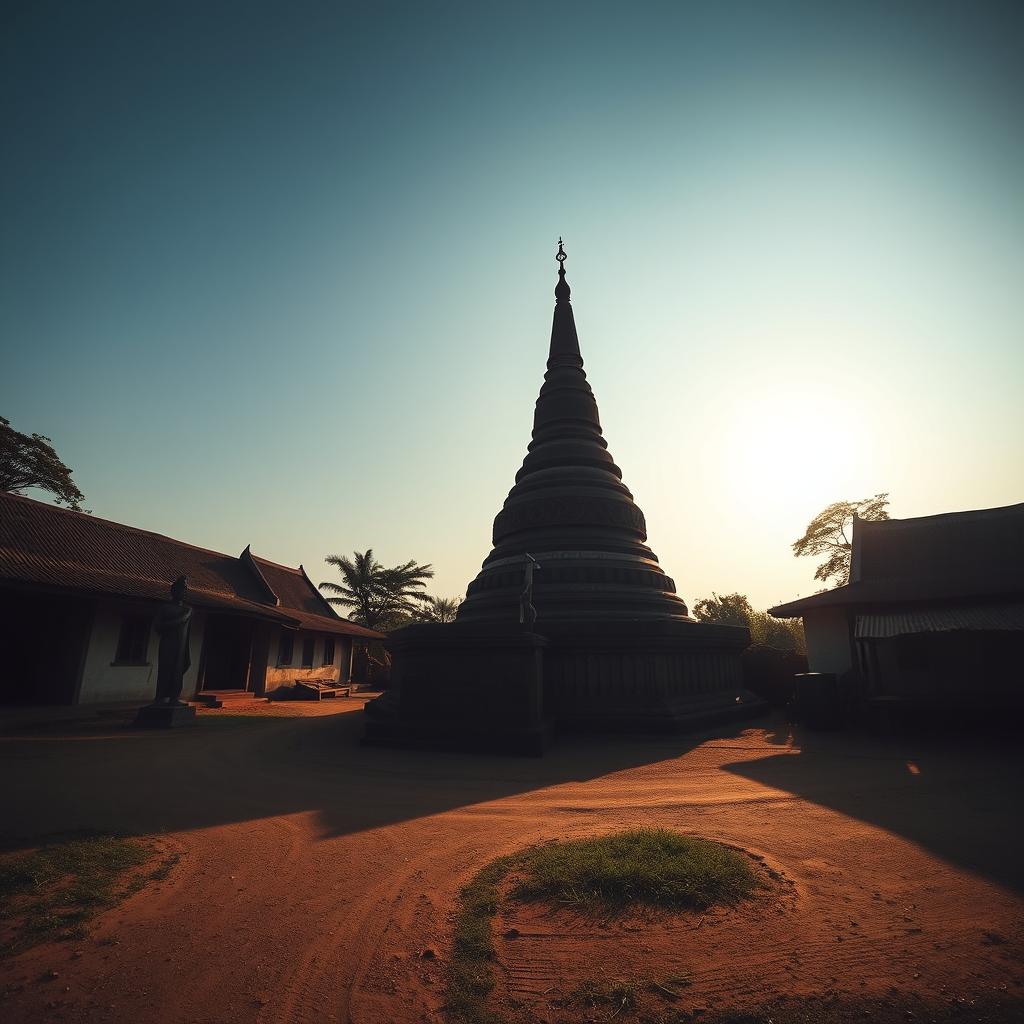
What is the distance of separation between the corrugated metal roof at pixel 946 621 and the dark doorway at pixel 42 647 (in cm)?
2027

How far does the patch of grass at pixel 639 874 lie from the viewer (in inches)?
141

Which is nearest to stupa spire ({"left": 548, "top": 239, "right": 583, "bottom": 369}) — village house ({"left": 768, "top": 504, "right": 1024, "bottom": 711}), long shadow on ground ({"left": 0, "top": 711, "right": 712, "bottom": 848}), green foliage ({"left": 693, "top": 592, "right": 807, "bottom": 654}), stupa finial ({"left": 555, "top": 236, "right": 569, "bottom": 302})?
stupa finial ({"left": 555, "top": 236, "right": 569, "bottom": 302})

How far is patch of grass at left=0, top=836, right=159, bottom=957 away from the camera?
10.6 ft

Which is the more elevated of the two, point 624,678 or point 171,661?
point 171,661

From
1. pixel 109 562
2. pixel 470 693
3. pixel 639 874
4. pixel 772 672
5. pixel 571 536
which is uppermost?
pixel 571 536

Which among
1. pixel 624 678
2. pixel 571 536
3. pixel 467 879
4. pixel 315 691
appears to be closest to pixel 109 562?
pixel 315 691

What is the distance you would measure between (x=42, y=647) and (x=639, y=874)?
18493mm

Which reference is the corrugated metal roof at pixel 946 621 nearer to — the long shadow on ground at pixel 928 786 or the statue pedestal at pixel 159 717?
the long shadow on ground at pixel 928 786

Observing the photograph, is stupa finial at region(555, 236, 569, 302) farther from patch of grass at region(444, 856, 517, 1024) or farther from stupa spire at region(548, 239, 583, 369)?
patch of grass at region(444, 856, 517, 1024)

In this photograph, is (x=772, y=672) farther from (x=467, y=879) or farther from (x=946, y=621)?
(x=467, y=879)

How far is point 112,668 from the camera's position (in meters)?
16.1

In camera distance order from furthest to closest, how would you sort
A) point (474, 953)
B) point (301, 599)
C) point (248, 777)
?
point (301, 599) < point (248, 777) < point (474, 953)

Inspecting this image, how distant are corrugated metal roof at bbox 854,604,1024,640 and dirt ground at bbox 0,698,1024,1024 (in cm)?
388

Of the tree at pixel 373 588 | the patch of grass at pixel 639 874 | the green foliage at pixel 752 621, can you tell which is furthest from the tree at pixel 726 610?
the patch of grass at pixel 639 874
